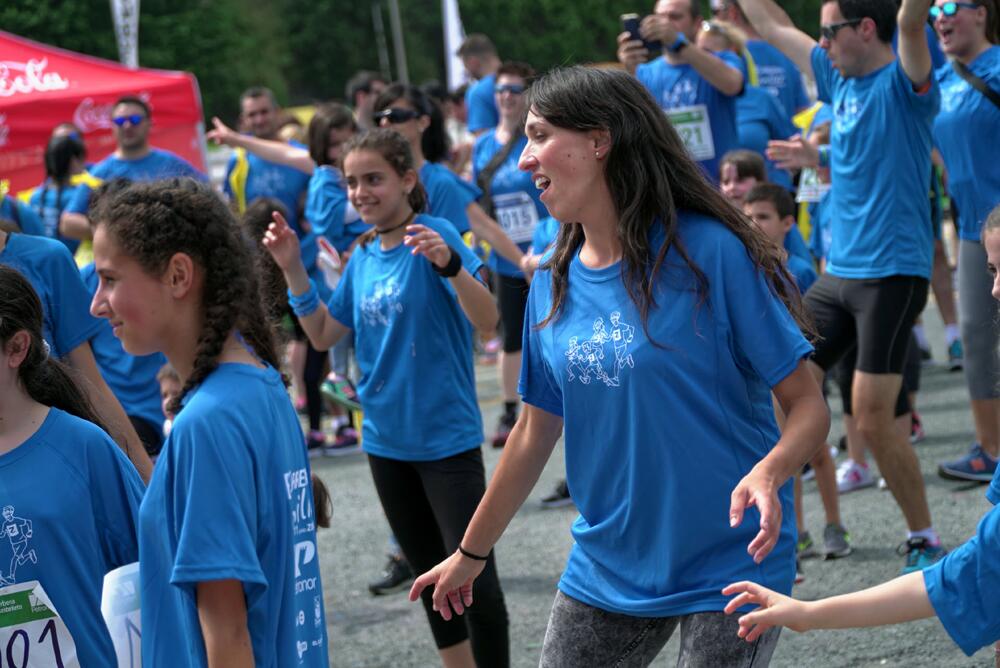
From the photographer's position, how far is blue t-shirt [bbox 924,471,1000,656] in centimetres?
242

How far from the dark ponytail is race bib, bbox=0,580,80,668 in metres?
0.45

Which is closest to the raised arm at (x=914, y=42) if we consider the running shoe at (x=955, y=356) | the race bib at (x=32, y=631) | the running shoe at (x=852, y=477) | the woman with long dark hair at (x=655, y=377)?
the running shoe at (x=852, y=477)

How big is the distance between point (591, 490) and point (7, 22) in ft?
130

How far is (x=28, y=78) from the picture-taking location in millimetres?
10773

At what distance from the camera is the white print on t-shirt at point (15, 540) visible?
299 centimetres

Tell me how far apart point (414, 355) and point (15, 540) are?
2.10 meters

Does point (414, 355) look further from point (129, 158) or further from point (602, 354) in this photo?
point (129, 158)

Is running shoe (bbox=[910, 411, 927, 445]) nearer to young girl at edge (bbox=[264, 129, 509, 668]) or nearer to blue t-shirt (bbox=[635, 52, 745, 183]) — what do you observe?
blue t-shirt (bbox=[635, 52, 745, 183])

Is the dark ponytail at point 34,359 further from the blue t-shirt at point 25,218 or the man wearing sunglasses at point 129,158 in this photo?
the man wearing sunglasses at point 129,158

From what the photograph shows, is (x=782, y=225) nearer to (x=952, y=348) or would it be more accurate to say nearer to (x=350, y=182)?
(x=350, y=182)

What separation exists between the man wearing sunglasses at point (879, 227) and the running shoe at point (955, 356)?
387 centimetres

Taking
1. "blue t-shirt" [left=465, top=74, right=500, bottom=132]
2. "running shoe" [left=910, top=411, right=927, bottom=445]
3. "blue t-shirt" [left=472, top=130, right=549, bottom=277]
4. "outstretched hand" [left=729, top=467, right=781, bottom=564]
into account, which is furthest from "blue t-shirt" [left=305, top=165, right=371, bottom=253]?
"outstretched hand" [left=729, top=467, right=781, bottom=564]

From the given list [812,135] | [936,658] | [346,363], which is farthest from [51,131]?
[936,658]

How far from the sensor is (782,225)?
628 cm
